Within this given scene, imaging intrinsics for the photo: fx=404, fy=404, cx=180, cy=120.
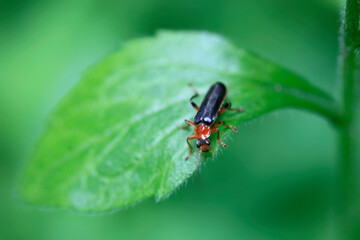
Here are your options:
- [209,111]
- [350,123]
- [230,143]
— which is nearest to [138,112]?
[209,111]

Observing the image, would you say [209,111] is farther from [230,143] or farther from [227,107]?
[230,143]

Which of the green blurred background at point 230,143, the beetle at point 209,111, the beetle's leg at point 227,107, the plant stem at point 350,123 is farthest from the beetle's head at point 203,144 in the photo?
the green blurred background at point 230,143

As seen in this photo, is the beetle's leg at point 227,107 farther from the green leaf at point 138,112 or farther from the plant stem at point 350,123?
the plant stem at point 350,123

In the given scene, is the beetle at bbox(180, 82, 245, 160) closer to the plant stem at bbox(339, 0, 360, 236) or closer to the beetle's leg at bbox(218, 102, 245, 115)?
the beetle's leg at bbox(218, 102, 245, 115)

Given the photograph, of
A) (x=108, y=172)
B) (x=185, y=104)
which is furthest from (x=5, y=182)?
(x=185, y=104)

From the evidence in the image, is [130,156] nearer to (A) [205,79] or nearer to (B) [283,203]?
(A) [205,79]
